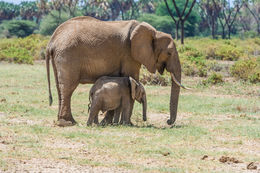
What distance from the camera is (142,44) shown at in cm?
984

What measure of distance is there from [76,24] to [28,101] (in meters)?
4.08

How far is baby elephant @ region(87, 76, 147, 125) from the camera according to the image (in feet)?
31.1

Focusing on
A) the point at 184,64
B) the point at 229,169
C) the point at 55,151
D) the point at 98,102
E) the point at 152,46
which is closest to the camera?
the point at 229,169

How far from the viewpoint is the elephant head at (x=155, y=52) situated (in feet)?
32.3

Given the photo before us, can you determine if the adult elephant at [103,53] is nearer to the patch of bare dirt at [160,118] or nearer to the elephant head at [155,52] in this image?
the elephant head at [155,52]

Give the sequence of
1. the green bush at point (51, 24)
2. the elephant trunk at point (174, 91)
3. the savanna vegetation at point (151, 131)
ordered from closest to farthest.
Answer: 1. the savanna vegetation at point (151, 131)
2. the elephant trunk at point (174, 91)
3. the green bush at point (51, 24)

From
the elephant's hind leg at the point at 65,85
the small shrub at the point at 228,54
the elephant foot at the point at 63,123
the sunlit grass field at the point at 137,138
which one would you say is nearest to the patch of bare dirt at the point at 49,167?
the sunlit grass field at the point at 137,138

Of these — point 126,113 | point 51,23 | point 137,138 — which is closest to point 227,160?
point 137,138

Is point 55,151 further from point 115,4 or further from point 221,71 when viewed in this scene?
point 115,4

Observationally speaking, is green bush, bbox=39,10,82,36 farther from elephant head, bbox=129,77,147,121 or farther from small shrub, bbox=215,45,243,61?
elephant head, bbox=129,77,147,121

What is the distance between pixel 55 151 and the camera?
7461 millimetres

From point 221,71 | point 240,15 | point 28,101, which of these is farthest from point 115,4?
point 28,101

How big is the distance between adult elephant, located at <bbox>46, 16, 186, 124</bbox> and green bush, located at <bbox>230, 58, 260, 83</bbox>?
343 inches

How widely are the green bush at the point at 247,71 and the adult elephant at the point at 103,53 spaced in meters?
8.71
